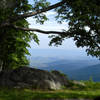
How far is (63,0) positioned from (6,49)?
9233 millimetres

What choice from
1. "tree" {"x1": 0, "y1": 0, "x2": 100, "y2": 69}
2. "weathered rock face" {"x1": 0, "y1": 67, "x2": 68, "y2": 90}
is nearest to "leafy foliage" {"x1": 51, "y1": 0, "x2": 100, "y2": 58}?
"tree" {"x1": 0, "y1": 0, "x2": 100, "y2": 69}

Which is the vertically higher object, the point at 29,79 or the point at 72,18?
the point at 72,18

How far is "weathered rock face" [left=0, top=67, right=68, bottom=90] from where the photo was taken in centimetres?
1711

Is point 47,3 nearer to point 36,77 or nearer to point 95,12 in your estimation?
point 95,12

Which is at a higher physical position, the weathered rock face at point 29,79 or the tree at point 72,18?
the tree at point 72,18

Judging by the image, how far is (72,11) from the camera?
693 inches

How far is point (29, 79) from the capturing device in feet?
57.5

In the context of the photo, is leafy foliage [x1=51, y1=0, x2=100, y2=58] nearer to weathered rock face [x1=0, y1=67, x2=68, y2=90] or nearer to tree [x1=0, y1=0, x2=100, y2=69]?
tree [x1=0, y1=0, x2=100, y2=69]

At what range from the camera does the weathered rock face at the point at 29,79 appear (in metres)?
17.1

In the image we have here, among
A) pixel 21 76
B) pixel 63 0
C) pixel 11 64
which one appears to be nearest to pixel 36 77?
pixel 21 76

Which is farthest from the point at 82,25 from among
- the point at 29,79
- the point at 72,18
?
the point at 29,79

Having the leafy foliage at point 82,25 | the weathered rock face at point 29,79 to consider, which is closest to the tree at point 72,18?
the leafy foliage at point 82,25

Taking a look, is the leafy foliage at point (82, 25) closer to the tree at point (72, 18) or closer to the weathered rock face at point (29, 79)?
the tree at point (72, 18)

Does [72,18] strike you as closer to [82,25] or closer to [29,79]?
[82,25]
